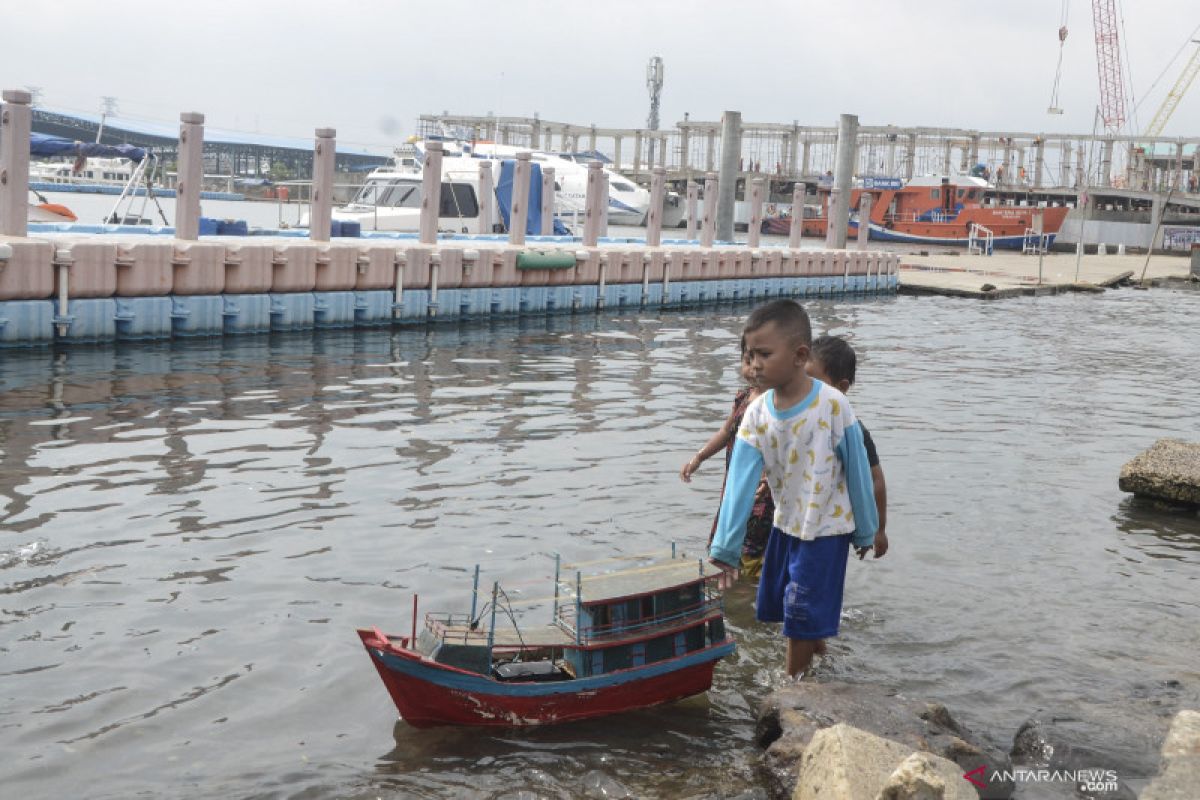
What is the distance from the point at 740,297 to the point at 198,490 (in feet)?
73.7

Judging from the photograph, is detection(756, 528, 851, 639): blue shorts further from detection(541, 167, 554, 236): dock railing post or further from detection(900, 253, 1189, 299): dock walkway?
detection(900, 253, 1189, 299): dock walkway

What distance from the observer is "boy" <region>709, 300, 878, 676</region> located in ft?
17.5

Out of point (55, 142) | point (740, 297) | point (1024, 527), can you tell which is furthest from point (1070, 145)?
point (1024, 527)

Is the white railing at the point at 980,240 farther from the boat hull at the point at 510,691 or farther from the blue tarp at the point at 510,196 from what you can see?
the boat hull at the point at 510,691

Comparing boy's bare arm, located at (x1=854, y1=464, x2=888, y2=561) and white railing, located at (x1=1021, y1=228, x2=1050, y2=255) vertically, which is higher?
white railing, located at (x1=1021, y1=228, x2=1050, y2=255)

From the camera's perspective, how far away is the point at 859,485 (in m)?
5.47

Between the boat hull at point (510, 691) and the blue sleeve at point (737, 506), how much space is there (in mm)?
876

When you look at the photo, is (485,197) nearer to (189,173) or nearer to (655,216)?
(655,216)

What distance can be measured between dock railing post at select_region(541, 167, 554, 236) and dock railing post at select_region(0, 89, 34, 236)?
17.0 meters

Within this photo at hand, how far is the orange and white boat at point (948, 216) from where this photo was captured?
60.8 m

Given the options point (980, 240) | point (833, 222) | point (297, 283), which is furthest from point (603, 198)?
point (980, 240)

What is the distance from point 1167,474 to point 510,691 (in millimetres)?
6854

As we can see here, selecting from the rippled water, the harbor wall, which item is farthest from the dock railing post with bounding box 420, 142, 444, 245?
the rippled water

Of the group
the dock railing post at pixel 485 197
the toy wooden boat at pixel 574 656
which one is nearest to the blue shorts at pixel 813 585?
the toy wooden boat at pixel 574 656
